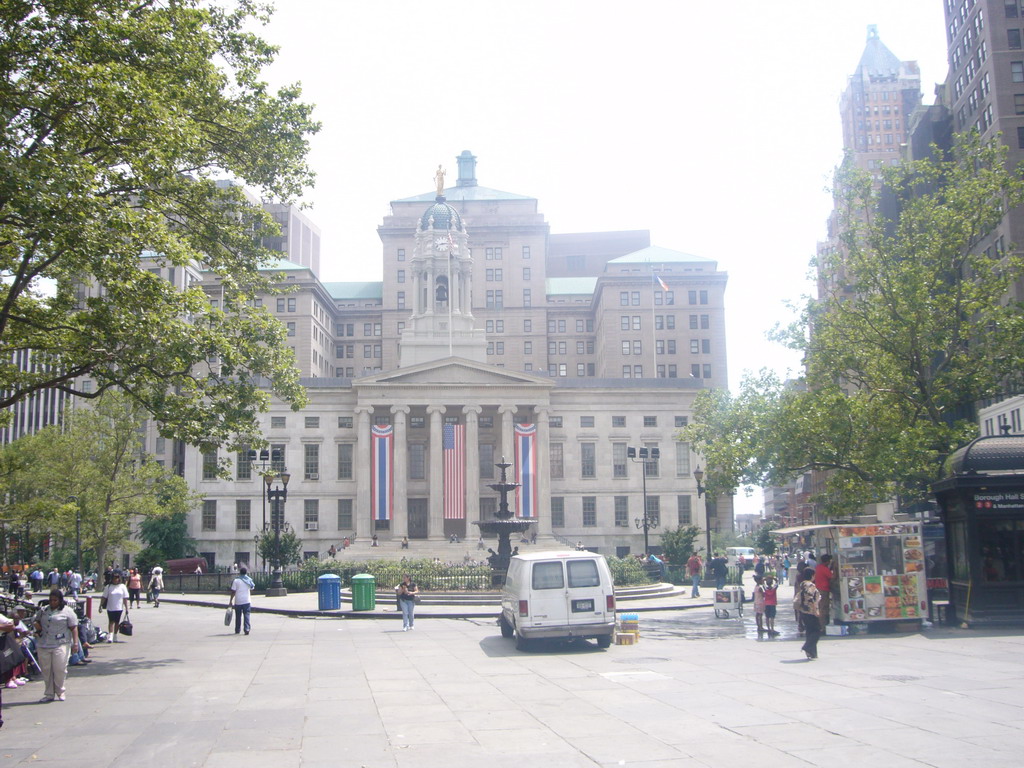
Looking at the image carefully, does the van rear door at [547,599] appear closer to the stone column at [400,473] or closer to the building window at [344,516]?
the stone column at [400,473]

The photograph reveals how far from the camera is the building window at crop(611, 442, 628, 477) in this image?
8306 cm

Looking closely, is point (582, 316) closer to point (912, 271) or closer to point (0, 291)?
point (912, 271)

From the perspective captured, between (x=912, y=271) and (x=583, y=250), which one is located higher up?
(x=583, y=250)

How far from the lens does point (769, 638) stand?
2366 cm

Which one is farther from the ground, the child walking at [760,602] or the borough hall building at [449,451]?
the borough hall building at [449,451]

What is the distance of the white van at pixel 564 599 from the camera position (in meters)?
21.0

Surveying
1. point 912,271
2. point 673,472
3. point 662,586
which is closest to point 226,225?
point 912,271

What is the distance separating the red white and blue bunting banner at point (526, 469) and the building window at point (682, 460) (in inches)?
549

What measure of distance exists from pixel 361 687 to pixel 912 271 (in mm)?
25095

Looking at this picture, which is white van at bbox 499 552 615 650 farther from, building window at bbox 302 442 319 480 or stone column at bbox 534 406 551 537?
building window at bbox 302 442 319 480

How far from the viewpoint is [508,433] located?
78.9m

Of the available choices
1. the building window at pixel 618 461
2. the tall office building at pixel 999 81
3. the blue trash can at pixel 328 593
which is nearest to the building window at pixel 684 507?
the building window at pixel 618 461

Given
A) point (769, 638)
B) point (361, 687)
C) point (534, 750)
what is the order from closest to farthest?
point (534, 750), point (361, 687), point (769, 638)

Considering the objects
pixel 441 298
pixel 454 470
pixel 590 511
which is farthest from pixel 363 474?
pixel 590 511
